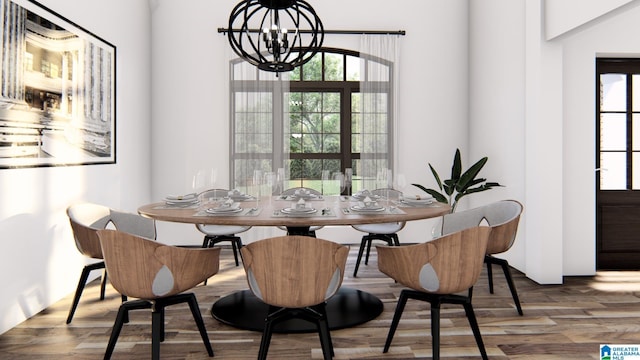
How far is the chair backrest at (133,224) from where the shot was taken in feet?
A: 10.6

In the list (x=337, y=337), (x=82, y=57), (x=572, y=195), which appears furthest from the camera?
(x=572, y=195)

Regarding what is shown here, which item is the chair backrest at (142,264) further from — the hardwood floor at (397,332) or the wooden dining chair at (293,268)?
the hardwood floor at (397,332)

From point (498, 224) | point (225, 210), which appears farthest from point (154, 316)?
point (498, 224)

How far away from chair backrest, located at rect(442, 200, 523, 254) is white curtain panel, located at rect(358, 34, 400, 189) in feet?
7.02

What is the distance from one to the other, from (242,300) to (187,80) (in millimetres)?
3144

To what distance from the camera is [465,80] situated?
557 centimetres

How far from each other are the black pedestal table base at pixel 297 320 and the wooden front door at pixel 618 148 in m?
2.67

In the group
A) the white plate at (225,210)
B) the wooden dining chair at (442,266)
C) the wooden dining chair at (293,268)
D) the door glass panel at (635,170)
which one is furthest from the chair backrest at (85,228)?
the door glass panel at (635,170)

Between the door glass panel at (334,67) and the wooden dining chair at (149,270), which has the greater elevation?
the door glass panel at (334,67)

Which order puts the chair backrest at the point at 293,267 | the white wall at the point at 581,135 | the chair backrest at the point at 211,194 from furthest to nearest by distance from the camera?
the white wall at the point at 581,135 → the chair backrest at the point at 211,194 → the chair backrest at the point at 293,267

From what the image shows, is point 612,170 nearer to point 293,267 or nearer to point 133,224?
point 293,267

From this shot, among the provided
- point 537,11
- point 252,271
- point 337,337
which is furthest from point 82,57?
point 537,11

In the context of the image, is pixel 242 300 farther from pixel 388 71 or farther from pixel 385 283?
pixel 388 71

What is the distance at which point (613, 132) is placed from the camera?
4.32 meters
